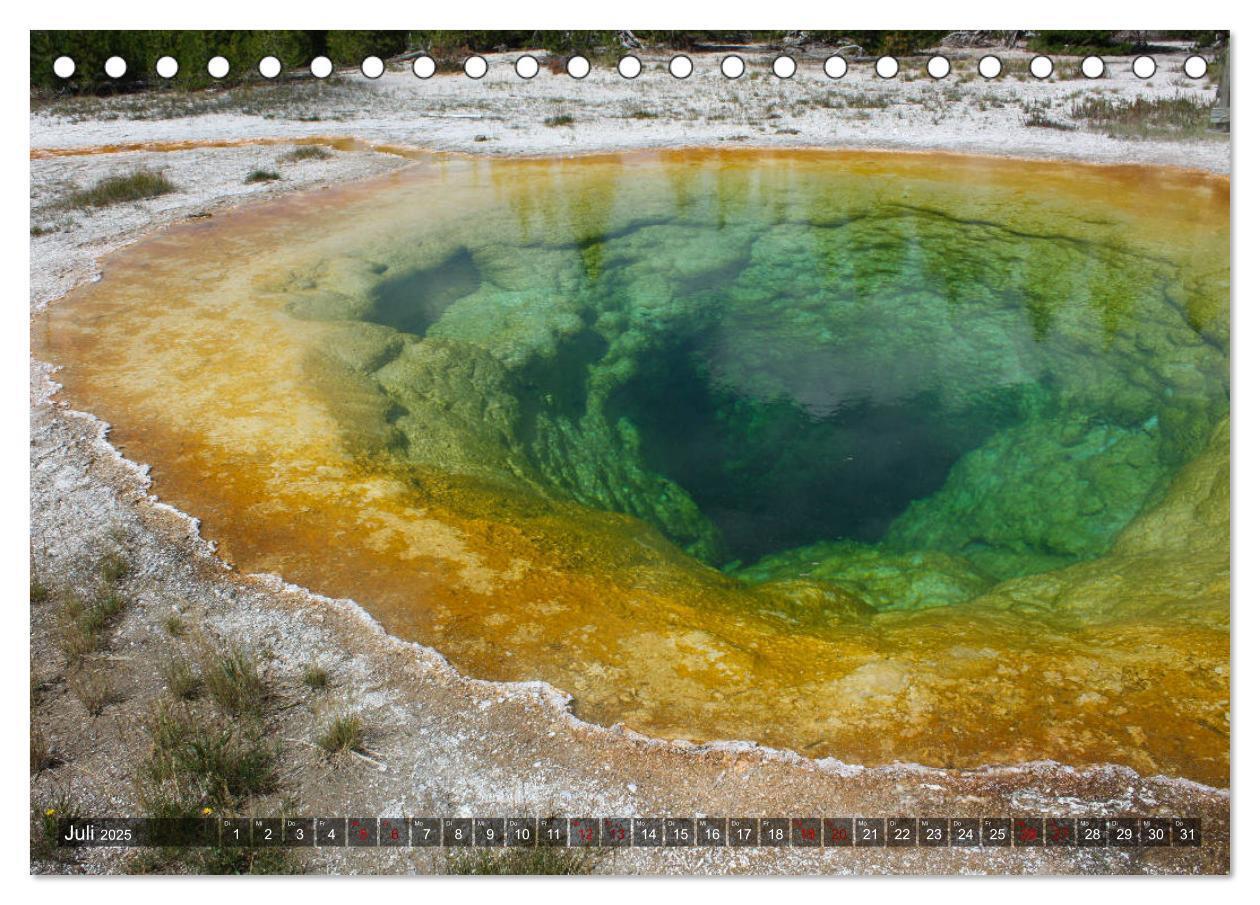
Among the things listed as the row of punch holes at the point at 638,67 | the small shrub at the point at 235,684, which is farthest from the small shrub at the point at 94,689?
the row of punch holes at the point at 638,67

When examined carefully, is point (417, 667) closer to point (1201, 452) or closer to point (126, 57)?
point (126, 57)

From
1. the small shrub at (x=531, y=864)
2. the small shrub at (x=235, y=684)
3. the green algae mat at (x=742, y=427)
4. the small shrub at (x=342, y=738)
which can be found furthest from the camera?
the green algae mat at (x=742, y=427)

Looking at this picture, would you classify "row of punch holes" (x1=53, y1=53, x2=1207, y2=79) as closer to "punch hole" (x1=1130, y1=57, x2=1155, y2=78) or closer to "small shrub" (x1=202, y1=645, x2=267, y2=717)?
"punch hole" (x1=1130, y1=57, x2=1155, y2=78)

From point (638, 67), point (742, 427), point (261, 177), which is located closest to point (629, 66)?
point (638, 67)

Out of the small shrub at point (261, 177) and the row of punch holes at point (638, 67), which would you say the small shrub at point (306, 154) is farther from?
the row of punch holes at point (638, 67)

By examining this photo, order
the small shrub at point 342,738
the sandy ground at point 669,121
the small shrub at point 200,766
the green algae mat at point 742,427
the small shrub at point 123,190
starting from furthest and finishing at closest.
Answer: the sandy ground at point 669,121 < the small shrub at point 123,190 < the green algae mat at point 742,427 < the small shrub at point 342,738 < the small shrub at point 200,766
